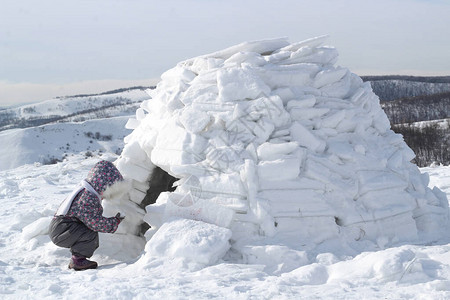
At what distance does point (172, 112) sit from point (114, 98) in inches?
5017

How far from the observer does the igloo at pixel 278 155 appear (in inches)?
177

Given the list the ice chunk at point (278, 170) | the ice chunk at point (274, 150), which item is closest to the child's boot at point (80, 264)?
the ice chunk at point (278, 170)

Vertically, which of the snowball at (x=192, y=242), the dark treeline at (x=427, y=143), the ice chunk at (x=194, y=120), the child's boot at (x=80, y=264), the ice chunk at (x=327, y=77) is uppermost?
the ice chunk at (x=327, y=77)

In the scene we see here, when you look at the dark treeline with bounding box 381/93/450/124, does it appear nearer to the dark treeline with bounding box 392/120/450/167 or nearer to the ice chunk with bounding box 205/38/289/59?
the dark treeline with bounding box 392/120/450/167

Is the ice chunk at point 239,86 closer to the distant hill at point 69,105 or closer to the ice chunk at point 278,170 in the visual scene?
the ice chunk at point 278,170

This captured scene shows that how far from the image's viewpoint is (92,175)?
4.63m

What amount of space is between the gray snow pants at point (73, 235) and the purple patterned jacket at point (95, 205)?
8 cm

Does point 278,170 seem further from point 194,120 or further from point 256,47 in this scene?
point 256,47

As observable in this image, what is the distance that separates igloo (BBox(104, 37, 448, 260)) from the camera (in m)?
4.50

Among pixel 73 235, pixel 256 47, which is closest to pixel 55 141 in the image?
pixel 256 47

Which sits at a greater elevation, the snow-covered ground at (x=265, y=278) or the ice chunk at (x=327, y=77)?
the ice chunk at (x=327, y=77)

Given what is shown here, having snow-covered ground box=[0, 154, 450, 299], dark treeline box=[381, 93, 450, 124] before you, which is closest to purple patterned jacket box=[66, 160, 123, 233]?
snow-covered ground box=[0, 154, 450, 299]

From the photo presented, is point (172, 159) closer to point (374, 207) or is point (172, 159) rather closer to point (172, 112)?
point (172, 112)

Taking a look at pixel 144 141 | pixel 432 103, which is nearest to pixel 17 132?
pixel 432 103
